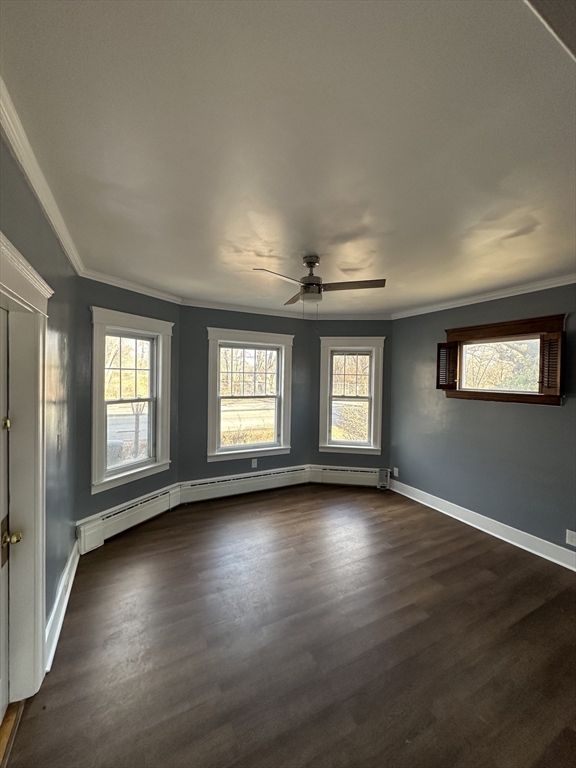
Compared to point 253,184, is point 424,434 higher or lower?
lower

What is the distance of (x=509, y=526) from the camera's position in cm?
341

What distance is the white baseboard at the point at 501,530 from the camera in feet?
9.82

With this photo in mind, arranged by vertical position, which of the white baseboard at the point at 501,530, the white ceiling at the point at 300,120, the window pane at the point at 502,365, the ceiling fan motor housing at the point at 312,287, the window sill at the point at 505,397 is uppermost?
the white ceiling at the point at 300,120

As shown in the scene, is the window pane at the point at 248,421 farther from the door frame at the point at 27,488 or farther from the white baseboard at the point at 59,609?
the door frame at the point at 27,488

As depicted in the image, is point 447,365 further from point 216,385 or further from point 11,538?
point 11,538

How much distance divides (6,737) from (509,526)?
13.7 ft

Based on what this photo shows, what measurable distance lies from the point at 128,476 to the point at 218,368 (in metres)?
1.73

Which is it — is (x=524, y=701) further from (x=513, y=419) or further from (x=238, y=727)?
(x=513, y=419)

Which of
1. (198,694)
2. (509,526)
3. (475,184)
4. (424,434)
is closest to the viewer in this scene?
(475,184)

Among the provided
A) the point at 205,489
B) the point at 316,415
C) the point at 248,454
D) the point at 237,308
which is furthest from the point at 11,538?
the point at 316,415

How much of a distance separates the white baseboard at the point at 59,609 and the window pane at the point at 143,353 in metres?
1.95

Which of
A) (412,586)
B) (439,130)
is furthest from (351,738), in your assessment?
(439,130)

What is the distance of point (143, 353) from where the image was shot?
3.76 metres

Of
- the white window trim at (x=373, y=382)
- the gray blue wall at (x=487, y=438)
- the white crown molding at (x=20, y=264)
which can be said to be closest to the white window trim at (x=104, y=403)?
the white crown molding at (x=20, y=264)
